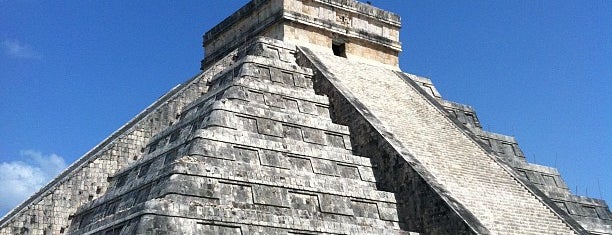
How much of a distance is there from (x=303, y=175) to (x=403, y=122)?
12.9 feet

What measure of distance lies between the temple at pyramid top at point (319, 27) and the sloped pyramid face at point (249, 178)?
13.0ft

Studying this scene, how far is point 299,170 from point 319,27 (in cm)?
731

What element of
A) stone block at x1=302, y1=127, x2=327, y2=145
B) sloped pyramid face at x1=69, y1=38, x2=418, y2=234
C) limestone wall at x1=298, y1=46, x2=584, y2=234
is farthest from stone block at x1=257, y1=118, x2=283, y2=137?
limestone wall at x1=298, y1=46, x2=584, y2=234

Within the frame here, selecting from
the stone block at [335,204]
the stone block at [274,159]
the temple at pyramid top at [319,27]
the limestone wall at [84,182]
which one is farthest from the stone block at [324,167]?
the temple at pyramid top at [319,27]

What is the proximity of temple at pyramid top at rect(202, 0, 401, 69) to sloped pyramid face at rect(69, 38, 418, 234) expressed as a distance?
3.97m

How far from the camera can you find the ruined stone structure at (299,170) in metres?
11.7

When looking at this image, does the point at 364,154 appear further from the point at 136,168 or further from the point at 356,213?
the point at 136,168

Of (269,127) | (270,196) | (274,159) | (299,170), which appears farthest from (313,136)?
(270,196)

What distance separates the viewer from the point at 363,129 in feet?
48.3

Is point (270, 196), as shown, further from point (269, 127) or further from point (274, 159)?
point (269, 127)

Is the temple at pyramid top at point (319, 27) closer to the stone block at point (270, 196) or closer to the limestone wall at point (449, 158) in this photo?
the limestone wall at point (449, 158)

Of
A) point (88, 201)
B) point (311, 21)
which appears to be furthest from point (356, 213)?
point (311, 21)

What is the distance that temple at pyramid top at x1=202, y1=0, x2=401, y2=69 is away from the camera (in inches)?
758

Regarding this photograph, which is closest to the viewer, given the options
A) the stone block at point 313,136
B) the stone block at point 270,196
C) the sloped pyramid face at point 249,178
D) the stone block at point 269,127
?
the sloped pyramid face at point 249,178
